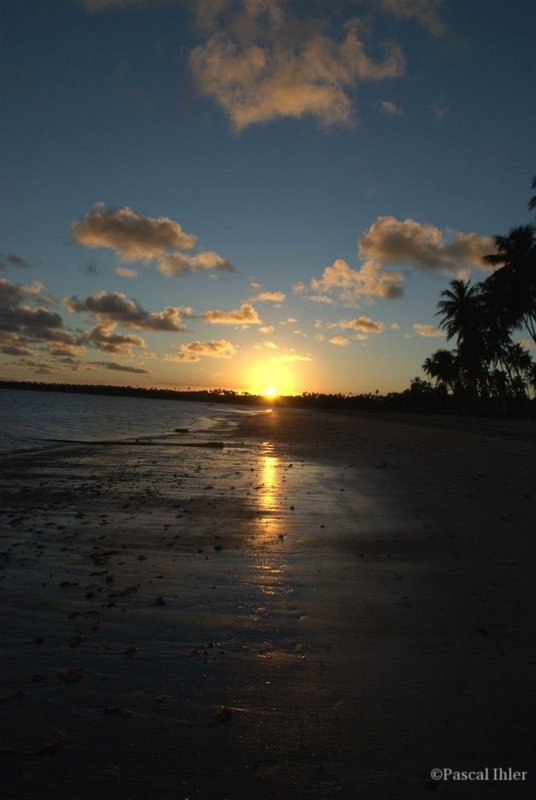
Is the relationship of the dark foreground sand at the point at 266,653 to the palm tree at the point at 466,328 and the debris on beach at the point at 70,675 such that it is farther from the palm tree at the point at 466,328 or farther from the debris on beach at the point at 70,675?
the palm tree at the point at 466,328

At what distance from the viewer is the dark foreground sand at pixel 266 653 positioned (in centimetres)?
292

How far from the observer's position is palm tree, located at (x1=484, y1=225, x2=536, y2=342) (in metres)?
50.0

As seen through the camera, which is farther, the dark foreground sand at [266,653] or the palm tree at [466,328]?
the palm tree at [466,328]

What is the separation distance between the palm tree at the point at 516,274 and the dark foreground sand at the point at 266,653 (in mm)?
46637

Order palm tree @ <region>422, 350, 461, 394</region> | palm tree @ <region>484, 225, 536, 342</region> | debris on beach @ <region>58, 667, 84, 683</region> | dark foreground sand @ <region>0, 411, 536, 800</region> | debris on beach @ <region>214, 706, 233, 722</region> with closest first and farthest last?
dark foreground sand @ <region>0, 411, 536, 800</region> → debris on beach @ <region>214, 706, 233, 722</region> → debris on beach @ <region>58, 667, 84, 683</region> → palm tree @ <region>484, 225, 536, 342</region> → palm tree @ <region>422, 350, 461, 394</region>

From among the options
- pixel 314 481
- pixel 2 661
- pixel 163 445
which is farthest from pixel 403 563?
pixel 163 445

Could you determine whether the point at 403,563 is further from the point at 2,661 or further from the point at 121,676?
the point at 2,661

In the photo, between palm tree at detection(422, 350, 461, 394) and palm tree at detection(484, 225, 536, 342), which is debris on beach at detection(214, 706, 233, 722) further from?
palm tree at detection(422, 350, 461, 394)

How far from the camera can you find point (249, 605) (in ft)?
17.7

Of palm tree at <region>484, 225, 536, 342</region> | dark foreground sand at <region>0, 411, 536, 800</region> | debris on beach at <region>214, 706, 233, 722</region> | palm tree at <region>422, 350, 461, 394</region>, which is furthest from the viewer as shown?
palm tree at <region>422, 350, 461, 394</region>

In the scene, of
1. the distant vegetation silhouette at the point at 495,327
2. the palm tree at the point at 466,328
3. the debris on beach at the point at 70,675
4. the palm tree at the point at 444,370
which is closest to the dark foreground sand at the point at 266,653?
the debris on beach at the point at 70,675

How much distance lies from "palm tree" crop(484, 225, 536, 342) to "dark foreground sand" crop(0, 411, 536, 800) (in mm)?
46637

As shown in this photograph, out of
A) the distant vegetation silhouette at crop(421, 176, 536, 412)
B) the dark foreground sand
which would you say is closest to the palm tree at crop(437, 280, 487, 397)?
the distant vegetation silhouette at crop(421, 176, 536, 412)

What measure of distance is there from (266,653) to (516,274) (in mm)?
53745
